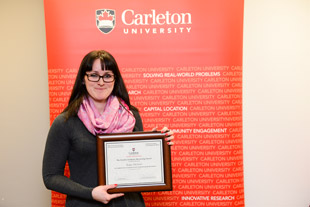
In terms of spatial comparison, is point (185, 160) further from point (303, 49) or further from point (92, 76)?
point (303, 49)

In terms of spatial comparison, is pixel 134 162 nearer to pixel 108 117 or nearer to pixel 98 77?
pixel 108 117

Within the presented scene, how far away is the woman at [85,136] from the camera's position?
140cm

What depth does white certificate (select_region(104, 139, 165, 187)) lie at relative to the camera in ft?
4.61

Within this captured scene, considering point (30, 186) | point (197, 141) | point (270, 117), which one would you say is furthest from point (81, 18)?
point (270, 117)

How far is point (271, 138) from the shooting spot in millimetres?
2391

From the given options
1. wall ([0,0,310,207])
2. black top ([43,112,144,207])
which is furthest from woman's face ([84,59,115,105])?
wall ([0,0,310,207])

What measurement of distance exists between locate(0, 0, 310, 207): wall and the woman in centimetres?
107

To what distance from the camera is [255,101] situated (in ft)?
7.80

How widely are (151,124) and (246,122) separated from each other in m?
0.88

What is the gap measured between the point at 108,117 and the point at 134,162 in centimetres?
29

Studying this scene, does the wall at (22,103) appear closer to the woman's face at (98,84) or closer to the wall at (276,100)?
the woman's face at (98,84)

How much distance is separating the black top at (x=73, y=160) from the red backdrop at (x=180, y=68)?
2.38ft

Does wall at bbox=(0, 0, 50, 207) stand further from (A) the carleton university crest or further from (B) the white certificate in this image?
(B) the white certificate

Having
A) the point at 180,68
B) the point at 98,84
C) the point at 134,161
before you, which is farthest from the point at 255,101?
the point at 98,84
